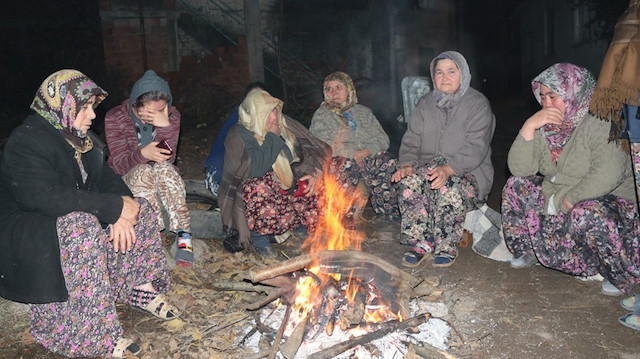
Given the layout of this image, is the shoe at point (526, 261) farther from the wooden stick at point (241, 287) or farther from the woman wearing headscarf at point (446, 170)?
the wooden stick at point (241, 287)

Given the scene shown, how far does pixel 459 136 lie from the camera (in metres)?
5.20

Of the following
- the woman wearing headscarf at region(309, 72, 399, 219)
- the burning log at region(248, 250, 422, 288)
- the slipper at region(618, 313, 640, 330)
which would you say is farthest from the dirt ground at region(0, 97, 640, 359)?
the woman wearing headscarf at region(309, 72, 399, 219)

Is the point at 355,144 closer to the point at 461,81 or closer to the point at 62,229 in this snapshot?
the point at 461,81

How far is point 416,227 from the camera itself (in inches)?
203

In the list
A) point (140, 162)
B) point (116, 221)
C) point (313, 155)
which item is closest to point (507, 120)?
point (313, 155)

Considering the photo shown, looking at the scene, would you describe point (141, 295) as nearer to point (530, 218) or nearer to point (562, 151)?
point (530, 218)

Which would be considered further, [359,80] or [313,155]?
[359,80]

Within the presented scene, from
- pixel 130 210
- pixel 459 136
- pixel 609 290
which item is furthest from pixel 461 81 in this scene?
pixel 130 210

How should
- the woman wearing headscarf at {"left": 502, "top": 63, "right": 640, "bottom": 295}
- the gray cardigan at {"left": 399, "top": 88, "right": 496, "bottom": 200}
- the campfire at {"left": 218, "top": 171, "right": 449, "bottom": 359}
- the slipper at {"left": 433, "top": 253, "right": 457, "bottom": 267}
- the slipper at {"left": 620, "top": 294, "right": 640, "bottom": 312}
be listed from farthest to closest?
the gray cardigan at {"left": 399, "top": 88, "right": 496, "bottom": 200} < the slipper at {"left": 433, "top": 253, "right": 457, "bottom": 267} < the woman wearing headscarf at {"left": 502, "top": 63, "right": 640, "bottom": 295} < the slipper at {"left": 620, "top": 294, "right": 640, "bottom": 312} < the campfire at {"left": 218, "top": 171, "right": 449, "bottom": 359}

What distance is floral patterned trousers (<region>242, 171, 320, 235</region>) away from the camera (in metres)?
5.18

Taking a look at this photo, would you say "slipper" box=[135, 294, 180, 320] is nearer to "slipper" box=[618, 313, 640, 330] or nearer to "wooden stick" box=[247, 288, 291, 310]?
"wooden stick" box=[247, 288, 291, 310]

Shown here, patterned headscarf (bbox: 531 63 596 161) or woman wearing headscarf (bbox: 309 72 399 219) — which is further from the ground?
patterned headscarf (bbox: 531 63 596 161)

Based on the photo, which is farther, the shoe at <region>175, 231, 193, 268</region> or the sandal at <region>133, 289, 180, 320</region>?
the shoe at <region>175, 231, 193, 268</region>

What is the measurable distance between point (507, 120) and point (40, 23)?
13526 millimetres
